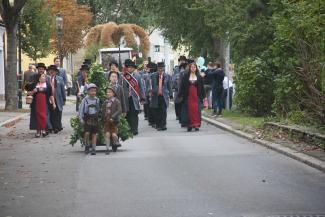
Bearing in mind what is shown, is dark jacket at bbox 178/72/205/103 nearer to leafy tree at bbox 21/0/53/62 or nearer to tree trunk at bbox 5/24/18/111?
tree trunk at bbox 5/24/18/111

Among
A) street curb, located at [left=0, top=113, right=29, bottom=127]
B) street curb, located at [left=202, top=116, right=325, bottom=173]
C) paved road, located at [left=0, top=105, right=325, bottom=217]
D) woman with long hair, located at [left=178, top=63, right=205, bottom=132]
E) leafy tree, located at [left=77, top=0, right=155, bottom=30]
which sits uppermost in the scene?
leafy tree, located at [left=77, top=0, right=155, bottom=30]

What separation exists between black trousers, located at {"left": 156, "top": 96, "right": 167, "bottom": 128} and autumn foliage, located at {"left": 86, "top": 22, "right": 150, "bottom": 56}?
3564cm

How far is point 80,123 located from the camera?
1495 cm

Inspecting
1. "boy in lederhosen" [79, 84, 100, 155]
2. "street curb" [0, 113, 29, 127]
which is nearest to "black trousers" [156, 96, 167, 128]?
"street curb" [0, 113, 29, 127]

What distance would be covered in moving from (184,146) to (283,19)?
3348 mm

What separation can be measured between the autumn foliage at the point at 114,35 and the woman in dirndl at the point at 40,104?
37240 mm

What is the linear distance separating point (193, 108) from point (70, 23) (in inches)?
1538

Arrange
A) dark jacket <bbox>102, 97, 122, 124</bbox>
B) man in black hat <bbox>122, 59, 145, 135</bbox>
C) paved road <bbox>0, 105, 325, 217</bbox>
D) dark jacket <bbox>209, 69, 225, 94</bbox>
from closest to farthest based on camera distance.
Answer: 1. paved road <bbox>0, 105, 325, 217</bbox>
2. dark jacket <bbox>102, 97, 122, 124</bbox>
3. man in black hat <bbox>122, 59, 145, 135</bbox>
4. dark jacket <bbox>209, 69, 225, 94</bbox>

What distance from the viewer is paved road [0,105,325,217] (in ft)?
29.3

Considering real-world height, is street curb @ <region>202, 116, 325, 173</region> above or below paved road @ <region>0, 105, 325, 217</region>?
above

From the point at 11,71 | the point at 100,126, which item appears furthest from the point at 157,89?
the point at 11,71

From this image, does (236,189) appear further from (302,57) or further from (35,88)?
(35,88)

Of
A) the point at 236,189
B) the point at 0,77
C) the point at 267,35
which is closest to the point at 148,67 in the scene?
the point at 267,35

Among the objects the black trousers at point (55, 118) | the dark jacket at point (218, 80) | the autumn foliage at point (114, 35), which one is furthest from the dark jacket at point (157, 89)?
the autumn foliage at point (114, 35)
